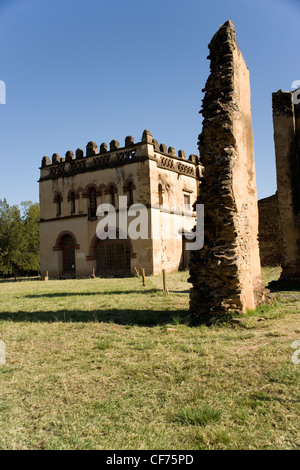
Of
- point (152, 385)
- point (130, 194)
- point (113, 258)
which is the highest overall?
point (130, 194)

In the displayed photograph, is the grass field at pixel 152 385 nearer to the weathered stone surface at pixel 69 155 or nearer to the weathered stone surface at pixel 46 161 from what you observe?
the weathered stone surface at pixel 69 155

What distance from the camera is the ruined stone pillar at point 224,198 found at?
7.38 m

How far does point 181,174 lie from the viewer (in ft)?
85.7

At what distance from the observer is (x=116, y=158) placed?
79.2 ft

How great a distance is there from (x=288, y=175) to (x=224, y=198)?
6.75 metres

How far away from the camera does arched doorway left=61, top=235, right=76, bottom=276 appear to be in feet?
86.1

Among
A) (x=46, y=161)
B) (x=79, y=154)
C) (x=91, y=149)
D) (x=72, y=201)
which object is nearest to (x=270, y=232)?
(x=91, y=149)

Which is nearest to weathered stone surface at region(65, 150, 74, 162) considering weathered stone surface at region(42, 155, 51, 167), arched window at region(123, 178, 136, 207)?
weathered stone surface at region(42, 155, 51, 167)

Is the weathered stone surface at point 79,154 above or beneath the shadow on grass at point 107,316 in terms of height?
above

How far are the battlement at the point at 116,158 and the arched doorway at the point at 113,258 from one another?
5.21 metres

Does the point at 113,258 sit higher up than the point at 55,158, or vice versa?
the point at 55,158

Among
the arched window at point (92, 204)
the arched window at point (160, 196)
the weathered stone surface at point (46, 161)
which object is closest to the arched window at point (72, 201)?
the arched window at point (92, 204)

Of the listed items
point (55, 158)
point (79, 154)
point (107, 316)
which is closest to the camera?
point (107, 316)

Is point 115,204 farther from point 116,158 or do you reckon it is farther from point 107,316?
point 107,316
